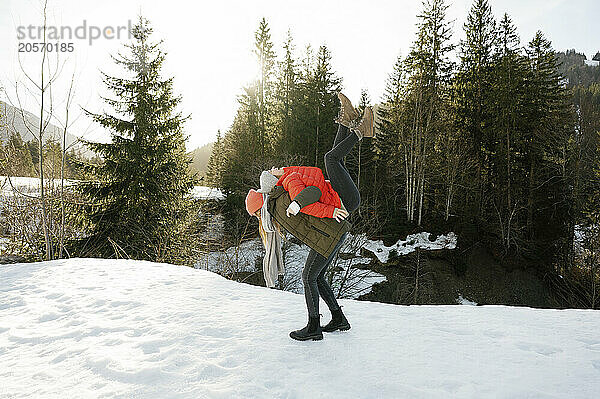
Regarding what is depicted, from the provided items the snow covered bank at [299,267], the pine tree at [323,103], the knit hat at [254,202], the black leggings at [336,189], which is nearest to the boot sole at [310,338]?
the black leggings at [336,189]

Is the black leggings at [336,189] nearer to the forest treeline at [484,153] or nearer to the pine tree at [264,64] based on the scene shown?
the forest treeline at [484,153]

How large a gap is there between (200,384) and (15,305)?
138 inches

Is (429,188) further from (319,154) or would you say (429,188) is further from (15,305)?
(15,305)

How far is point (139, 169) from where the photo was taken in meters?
12.8

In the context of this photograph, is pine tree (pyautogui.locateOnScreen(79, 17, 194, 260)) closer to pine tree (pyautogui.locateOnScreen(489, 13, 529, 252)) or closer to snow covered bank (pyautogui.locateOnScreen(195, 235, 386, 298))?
snow covered bank (pyautogui.locateOnScreen(195, 235, 386, 298))

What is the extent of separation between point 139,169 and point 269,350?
11.5m

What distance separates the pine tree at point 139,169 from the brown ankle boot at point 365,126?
10.6 meters

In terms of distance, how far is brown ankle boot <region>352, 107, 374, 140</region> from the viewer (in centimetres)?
310

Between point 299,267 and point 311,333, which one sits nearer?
point 311,333

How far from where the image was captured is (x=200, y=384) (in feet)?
8.16

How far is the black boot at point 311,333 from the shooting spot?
327cm

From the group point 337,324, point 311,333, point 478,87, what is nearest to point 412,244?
point 478,87

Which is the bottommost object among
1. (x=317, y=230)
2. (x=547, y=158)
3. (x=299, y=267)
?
(x=299, y=267)

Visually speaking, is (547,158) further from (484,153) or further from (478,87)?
(478,87)
